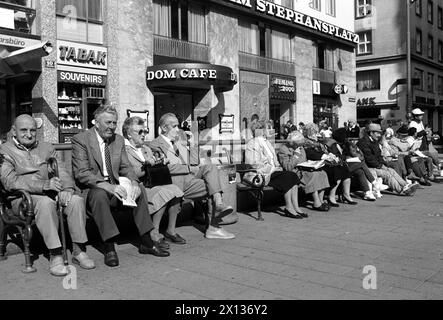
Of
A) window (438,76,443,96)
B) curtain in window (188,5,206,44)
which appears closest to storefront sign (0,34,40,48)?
curtain in window (188,5,206,44)

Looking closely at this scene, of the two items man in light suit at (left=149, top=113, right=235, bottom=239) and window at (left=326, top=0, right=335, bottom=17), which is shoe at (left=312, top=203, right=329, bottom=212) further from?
window at (left=326, top=0, right=335, bottom=17)

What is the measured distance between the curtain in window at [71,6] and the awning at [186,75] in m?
2.92

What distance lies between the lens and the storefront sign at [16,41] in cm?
1289

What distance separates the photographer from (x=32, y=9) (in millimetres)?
13742

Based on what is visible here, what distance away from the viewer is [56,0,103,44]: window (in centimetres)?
1463

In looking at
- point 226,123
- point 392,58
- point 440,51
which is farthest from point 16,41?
point 440,51

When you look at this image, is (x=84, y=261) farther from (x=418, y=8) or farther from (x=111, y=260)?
(x=418, y=8)

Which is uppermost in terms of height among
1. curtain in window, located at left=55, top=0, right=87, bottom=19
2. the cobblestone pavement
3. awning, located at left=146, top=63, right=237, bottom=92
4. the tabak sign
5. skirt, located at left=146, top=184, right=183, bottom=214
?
the tabak sign

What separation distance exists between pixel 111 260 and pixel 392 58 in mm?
36930

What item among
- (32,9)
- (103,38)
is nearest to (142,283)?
(32,9)

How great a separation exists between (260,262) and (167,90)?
47.0 ft

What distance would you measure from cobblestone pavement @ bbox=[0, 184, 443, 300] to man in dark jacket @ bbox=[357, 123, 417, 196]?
300cm
